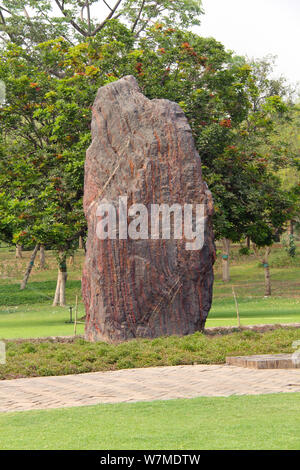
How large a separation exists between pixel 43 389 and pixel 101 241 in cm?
490

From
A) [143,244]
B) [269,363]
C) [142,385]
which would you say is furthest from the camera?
[143,244]

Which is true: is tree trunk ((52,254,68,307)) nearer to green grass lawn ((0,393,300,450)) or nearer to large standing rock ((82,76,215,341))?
large standing rock ((82,76,215,341))

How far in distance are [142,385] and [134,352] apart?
2.43 metres

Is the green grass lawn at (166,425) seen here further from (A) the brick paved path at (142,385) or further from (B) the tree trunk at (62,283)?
(B) the tree trunk at (62,283)

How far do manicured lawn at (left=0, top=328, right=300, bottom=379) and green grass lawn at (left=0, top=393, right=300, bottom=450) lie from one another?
123 inches

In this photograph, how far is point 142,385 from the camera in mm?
8836

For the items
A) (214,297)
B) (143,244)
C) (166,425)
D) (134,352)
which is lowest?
(214,297)

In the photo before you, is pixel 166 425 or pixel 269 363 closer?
pixel 166 425

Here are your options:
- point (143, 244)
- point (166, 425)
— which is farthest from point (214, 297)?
point (166, 425)

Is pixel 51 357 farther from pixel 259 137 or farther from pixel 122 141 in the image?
pixel 259 137

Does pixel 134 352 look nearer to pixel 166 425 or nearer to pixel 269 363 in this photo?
pixel 269 363

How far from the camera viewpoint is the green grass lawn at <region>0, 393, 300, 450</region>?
5629 millimetres

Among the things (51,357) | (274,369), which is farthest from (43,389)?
(274,369)

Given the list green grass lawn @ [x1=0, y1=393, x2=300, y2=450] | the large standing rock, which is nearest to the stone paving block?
green grass lawn @ [x1=0, y1=393, x2=300, y2=450]
